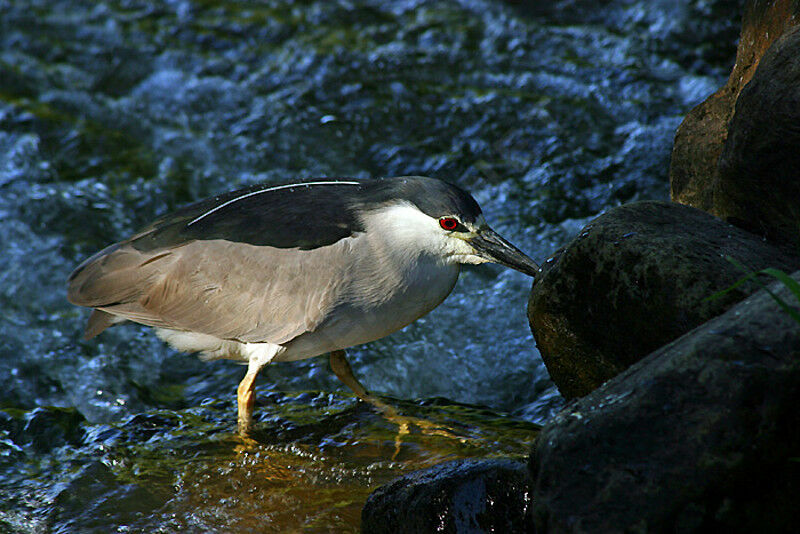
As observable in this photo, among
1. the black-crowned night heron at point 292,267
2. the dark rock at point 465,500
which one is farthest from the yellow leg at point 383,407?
the dark rock at point 465,500

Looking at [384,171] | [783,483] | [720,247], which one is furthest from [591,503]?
[384,171]

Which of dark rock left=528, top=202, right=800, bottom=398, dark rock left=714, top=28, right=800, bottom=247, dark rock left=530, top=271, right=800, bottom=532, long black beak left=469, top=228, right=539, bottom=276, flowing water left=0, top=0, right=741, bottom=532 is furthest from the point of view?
flowing water left=0, top=0, right=741, bottom=532

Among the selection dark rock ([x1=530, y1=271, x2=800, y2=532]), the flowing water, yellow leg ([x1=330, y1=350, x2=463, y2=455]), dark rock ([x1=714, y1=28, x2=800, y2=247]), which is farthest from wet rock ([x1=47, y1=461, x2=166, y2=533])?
dark rock ([x1=714, y1=28, x2=800, y2=247])

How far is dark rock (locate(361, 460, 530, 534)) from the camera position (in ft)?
9.08

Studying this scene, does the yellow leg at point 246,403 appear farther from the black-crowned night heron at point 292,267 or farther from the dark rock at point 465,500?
the dark rock at point 465,500

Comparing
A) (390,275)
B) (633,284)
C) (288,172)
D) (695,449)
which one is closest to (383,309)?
(390,275)

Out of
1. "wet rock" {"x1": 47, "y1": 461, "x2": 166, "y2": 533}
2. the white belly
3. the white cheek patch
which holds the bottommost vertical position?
"wet rock" {"x1": 47, "y1": 461, "x2": 166, "y2": 533}

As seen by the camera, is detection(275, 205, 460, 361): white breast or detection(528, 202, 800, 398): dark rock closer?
detection(528, 202, 800, 398): dark rock

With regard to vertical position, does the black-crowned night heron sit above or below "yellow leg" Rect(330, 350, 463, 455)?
above

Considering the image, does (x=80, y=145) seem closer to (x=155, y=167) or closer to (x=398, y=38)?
(x=155, y=167)

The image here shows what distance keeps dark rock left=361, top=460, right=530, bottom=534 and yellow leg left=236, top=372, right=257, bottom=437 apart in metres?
1.45

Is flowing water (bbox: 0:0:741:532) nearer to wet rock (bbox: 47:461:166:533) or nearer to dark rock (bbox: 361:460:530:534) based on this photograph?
wet rock (bbox: 47:461:166:533)

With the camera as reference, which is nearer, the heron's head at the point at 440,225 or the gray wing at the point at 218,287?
the heron's head at the point at 440,225

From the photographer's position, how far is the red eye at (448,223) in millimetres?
3854
